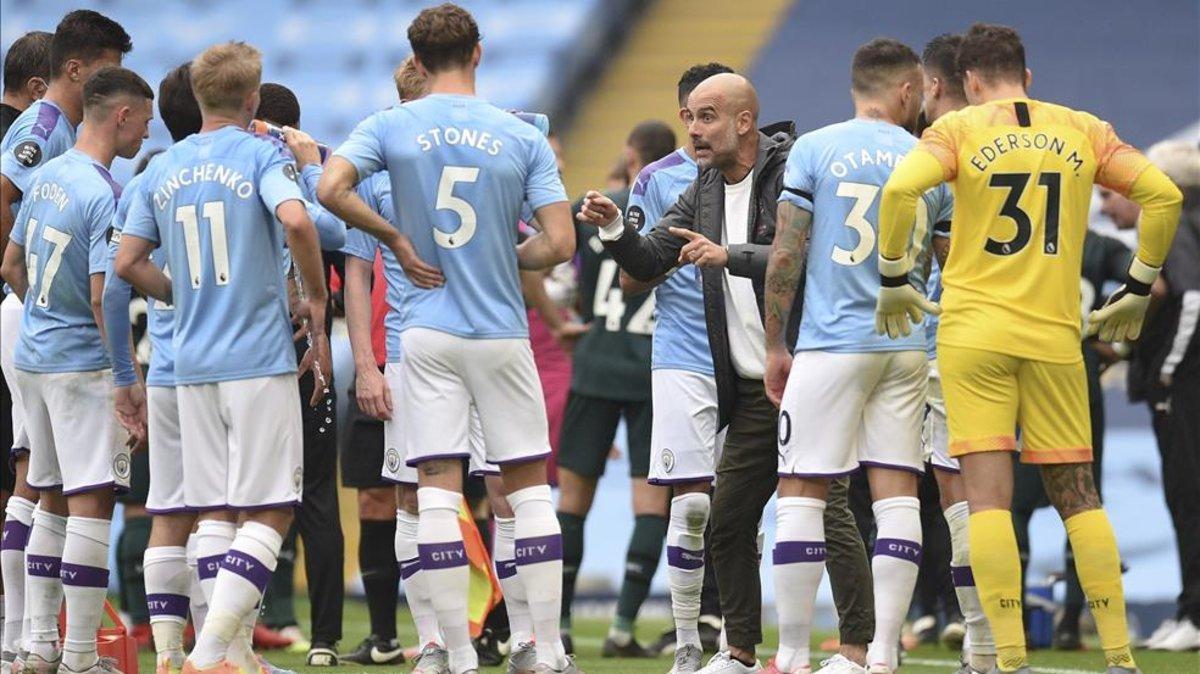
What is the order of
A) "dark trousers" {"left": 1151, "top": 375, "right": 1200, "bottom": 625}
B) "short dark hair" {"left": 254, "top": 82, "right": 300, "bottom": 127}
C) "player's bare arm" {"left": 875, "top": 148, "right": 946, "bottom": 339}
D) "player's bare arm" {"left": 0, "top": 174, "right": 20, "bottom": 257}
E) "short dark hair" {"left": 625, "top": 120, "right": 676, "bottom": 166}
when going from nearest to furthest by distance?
"player's bare arm" {"left": 875, "top": 148, "right": 946, "bottom": 339} → "player's bare arm" {"left": 0, "top": 174, "right": 20, "bottom": 257} → "short dark hair" {"left": 254, "top": 82, "right": 300, "bottom": 127} → "short dark hair" {"left": 625, "top": 120, "right": 676, "bottom": 166} → "dark trousers" {"left": 1151, "top": 375, "right": 1200, "bottom": 625}

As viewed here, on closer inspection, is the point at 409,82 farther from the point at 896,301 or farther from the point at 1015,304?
the point at 1015,304

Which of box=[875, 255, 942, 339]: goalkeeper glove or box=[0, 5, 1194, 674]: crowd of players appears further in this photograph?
box=[0, 5, 1194, 674]: crowd of players

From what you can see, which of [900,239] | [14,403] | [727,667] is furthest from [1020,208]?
[14,403]

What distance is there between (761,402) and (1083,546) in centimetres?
122

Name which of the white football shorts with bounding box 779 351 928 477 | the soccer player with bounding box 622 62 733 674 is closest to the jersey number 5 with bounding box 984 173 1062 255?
the white football shorts with bounding box 779 351 928 477

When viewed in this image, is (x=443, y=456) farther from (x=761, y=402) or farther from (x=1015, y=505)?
(x=1015, y=505)

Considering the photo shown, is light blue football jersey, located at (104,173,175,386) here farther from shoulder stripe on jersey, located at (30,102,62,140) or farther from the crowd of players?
shoulder stripe on jersey, located at (30,102,62,140)

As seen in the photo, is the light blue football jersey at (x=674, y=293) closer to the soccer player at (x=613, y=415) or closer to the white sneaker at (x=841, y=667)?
the white sneaker at (x=841, y=667)

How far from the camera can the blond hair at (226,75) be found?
20.6 ft

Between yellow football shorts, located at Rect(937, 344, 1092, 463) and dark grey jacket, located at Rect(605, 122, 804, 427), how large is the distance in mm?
726

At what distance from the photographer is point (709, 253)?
21.2 feet

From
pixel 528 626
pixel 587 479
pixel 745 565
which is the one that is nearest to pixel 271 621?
pixel 587 479

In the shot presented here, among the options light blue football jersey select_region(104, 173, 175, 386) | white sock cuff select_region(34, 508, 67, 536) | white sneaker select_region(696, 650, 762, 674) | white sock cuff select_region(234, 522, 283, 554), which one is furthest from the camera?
white sock cuff select_region(34, 508, 67, 536)

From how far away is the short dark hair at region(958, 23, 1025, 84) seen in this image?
245 inches
